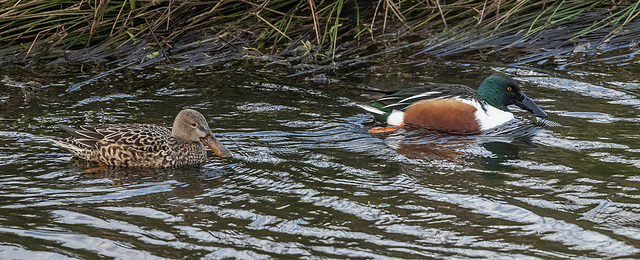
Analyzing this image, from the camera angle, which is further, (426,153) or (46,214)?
(426,153)

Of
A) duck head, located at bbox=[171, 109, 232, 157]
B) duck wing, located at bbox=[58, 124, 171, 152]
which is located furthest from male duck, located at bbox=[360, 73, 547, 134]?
duck wing, located at bbox=[58, 124, 171, 152]

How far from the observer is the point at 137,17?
9.44 meters

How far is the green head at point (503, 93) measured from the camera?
22.9ft

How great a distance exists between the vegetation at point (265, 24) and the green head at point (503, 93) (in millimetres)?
2095

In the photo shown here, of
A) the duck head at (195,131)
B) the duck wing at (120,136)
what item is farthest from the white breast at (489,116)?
the duck wing at (120,136)

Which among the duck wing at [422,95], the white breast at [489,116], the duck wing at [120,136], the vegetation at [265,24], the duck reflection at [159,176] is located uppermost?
the vegetation at [265,24]

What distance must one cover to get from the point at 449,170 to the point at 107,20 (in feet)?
19.3

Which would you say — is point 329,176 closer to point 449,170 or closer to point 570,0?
point 449,170

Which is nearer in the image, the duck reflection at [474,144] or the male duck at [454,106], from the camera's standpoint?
the duck reflection at [474,144]

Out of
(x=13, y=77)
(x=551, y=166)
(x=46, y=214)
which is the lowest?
(x=551, y=166)

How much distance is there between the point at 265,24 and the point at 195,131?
13.5 ft

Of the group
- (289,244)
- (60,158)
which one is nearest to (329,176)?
(289,244)

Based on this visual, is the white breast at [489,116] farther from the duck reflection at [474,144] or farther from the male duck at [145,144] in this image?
the male duck at [145,144]

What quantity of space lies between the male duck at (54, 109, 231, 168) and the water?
14 centimetres
